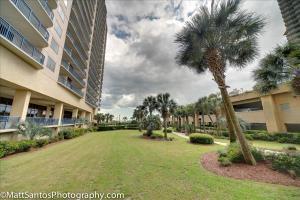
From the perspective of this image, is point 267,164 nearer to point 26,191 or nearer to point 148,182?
point 148,182

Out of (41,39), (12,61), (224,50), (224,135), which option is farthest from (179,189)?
(224,135)

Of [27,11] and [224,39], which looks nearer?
[224,39]

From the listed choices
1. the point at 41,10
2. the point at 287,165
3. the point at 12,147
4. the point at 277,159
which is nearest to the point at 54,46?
the point at 41,10

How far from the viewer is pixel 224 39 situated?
8992mm

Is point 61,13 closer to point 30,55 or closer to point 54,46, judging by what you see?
point 54,46

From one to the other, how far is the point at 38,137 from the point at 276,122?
3632 centimetres

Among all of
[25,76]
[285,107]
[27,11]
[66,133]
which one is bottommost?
[66,133]

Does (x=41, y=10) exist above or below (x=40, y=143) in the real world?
above

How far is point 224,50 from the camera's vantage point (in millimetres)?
9672

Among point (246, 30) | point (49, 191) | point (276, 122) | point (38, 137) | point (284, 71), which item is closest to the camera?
point (49, 191)

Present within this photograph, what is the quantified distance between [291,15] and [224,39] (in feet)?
32.8

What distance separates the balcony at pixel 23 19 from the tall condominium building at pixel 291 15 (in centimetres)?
2351

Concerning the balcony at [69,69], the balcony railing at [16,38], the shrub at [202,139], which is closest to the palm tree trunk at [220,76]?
the shrub at [202,139]

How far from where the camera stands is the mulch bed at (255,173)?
5.96 m
